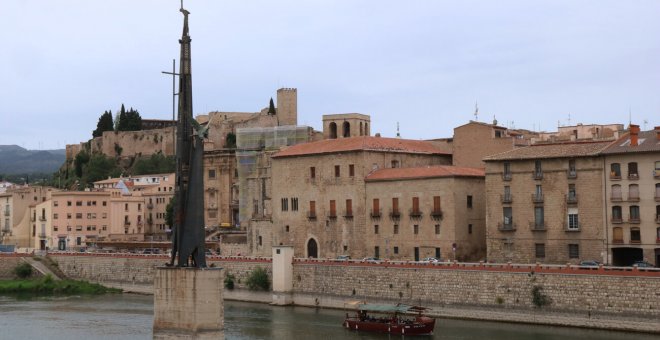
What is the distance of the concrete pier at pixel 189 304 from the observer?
34938mm

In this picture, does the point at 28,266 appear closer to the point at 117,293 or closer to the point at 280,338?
the point at 117,293

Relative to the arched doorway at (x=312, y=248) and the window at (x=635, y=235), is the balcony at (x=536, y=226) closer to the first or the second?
the window at (x=635, y=235)

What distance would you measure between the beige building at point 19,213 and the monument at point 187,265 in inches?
2738

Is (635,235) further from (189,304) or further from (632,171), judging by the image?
(189,304)

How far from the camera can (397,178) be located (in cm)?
6869

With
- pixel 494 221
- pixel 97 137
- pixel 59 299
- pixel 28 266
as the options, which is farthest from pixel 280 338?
pixel 97 137

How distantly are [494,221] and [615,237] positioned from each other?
24.9 feet

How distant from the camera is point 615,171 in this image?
191ft

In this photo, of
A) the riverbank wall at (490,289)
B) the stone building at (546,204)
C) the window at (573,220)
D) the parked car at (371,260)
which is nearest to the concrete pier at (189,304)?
the riverbank wall at (490,289)

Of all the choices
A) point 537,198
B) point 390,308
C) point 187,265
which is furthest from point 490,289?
point 187,265

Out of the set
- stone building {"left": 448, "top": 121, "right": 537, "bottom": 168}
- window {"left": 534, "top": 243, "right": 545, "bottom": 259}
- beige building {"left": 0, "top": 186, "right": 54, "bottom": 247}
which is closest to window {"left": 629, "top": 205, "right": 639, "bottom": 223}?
window {"left": 534, "top": 243, "right": 545, "bottom": 259}

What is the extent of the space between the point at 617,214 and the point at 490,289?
341 inches

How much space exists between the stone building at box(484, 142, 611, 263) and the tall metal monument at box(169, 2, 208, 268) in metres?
28.9

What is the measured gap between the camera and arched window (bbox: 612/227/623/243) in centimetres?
5769
